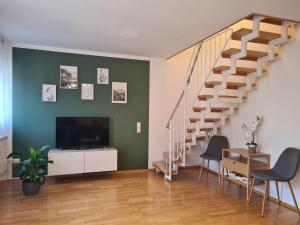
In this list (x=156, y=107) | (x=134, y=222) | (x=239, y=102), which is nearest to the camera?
(x=134, y=222)

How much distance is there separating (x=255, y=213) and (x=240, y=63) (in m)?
2.67

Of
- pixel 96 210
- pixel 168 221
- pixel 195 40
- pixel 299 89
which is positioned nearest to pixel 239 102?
pixel 299 89

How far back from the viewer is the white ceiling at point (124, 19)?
2.48 metres

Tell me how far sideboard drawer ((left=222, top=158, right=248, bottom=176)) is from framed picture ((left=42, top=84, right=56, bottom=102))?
11.2 feet

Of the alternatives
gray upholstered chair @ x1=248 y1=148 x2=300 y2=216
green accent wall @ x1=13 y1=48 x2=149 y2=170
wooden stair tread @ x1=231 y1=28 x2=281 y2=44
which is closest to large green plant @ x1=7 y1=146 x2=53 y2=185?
green accent wall @ x1=13 y1=48 x2=149 y2=170

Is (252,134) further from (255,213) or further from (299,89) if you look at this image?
(255,213)

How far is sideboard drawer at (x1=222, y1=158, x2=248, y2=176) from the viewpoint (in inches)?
138

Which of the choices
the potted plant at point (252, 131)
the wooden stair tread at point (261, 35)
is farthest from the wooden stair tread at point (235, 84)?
the wooden stair tread at point (261, 35)

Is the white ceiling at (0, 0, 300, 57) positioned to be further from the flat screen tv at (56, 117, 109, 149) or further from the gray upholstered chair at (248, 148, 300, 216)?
the gray upholstered chair at (248, 148, 300, 216)

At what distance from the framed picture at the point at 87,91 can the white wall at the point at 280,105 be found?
120 inches

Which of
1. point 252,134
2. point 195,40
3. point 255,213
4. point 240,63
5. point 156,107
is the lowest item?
point 255,213

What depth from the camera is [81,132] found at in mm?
4344

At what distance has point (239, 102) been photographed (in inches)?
159

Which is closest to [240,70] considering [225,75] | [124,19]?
[225,75]
